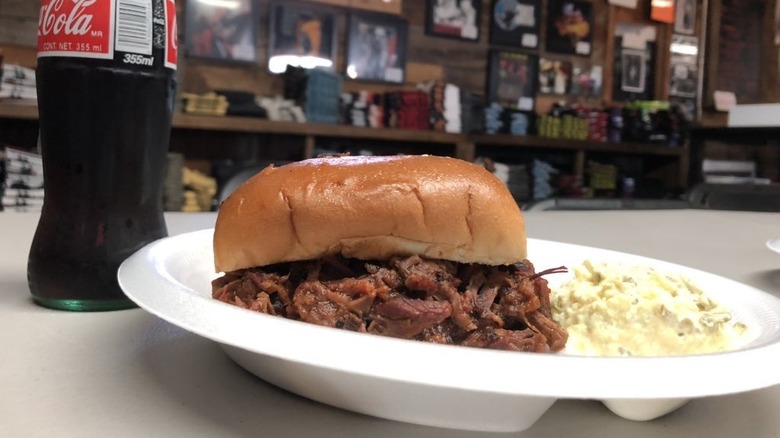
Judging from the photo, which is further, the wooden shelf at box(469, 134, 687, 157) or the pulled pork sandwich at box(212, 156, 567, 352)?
the wooden shelf at box(469, 134, 687, 157)

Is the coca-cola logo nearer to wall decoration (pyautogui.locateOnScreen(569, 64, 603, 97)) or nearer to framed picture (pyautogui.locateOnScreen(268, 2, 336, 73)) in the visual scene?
framed picture (pyautogui.locateOnScreen(268, 2, 336, 73))

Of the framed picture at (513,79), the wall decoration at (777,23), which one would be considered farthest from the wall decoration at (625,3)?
the wall decoration at (777,23)

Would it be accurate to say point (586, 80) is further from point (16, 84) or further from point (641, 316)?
point (641, 316)

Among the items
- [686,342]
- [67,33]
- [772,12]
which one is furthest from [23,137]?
[772,12]

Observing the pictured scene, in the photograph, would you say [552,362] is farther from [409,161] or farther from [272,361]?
[409,161]

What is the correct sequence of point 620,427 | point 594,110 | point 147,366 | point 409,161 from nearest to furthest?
1. point 620,427
2. point 147,366
3. point 409,161
4. point 594,110

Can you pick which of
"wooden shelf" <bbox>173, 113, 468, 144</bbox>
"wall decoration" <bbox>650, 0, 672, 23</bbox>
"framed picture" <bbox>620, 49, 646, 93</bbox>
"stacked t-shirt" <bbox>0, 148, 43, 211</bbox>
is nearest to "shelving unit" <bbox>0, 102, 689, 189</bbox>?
"wooden shelf" <bbox>173, 113, 468, 144</bbox>
